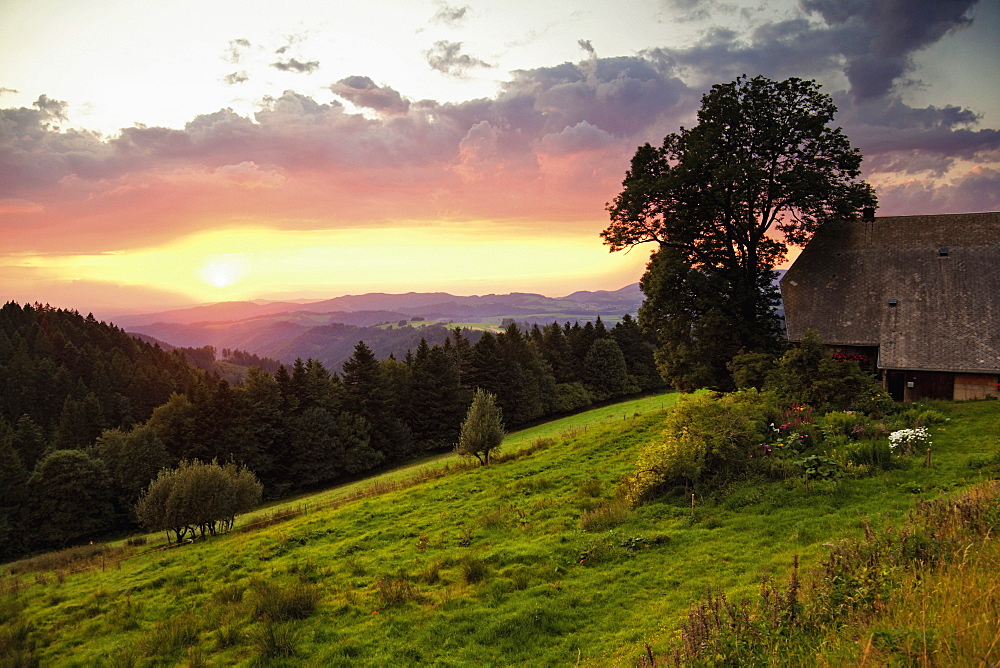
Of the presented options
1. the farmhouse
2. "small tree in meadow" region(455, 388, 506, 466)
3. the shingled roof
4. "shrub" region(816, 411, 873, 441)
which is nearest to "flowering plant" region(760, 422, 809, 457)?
"shrub" region(816, 411, 873, 441)

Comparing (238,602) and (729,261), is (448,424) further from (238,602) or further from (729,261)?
(238,602)

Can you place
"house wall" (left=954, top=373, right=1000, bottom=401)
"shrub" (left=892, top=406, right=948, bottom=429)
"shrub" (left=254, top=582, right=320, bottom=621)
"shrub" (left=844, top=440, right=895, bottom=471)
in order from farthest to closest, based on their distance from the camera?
"house wall" (left=954, top=373, right=1000, bottom=401)
"shrub" (left=892, top=406, right=948, bottom=429)
"shrub" (left=844, top=440, right=895, bottom=471)
"shrub" (left=254, top=582, right=320, bottom=621)

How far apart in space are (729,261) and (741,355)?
7.17m

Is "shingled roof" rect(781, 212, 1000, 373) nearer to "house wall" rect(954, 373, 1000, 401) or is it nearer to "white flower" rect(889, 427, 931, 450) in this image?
"house wall" rect(954, 373, 1000, 401)

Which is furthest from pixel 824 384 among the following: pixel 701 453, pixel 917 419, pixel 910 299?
pixel 910 299

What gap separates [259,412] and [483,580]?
5526 centimetres

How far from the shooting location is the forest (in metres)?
51.8

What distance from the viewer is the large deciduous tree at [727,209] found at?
Result: 30.2 meters

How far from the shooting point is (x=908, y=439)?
680 inches

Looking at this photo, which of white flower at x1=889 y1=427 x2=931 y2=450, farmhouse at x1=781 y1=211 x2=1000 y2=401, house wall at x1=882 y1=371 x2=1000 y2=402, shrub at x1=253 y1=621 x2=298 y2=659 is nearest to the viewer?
shrub at x1=253 y1=621 x2=298 y2=659

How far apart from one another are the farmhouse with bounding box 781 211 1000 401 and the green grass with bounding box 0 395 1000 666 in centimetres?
302

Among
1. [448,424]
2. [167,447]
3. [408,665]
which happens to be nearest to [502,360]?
[448,424]

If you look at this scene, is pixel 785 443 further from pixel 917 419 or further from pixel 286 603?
pixel 286 603

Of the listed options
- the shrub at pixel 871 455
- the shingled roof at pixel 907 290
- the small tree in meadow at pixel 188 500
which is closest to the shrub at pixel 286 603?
the shrub at pixel 871 455
